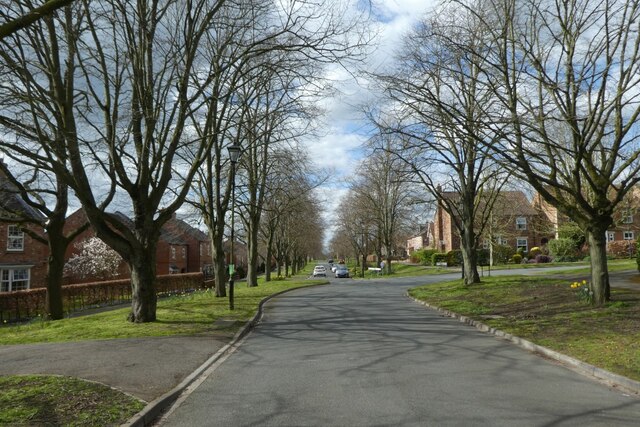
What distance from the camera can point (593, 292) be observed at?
14.0 metres

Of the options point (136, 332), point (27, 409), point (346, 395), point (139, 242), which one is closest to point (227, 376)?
point (346, 395)

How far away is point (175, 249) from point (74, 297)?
119 ft

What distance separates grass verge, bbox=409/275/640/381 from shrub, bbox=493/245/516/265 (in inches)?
1399

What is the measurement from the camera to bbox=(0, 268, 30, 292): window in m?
34.0

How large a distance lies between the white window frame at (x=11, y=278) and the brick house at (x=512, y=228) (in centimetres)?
3880

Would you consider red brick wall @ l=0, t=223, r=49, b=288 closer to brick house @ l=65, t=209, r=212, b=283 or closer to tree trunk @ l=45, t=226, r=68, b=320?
brick house @ l=65, t=209, r=212, b=283

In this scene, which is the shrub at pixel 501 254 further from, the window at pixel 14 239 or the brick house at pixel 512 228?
the window at pixel 14 239

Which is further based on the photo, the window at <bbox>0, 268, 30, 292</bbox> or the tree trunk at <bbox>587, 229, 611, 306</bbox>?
the window at <bbox>0, 268, 30, 292</bbox>

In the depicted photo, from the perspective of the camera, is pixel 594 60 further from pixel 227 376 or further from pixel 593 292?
pixel 227 376

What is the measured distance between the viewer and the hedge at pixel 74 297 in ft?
77.8

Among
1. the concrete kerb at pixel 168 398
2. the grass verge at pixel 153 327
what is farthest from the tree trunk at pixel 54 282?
the concrete kerb at pixel 168 398

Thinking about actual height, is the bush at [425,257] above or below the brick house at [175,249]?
below

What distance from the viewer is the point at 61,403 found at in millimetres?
6285

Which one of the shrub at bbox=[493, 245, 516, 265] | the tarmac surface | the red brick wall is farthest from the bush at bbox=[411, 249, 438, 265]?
the tarmac surface
